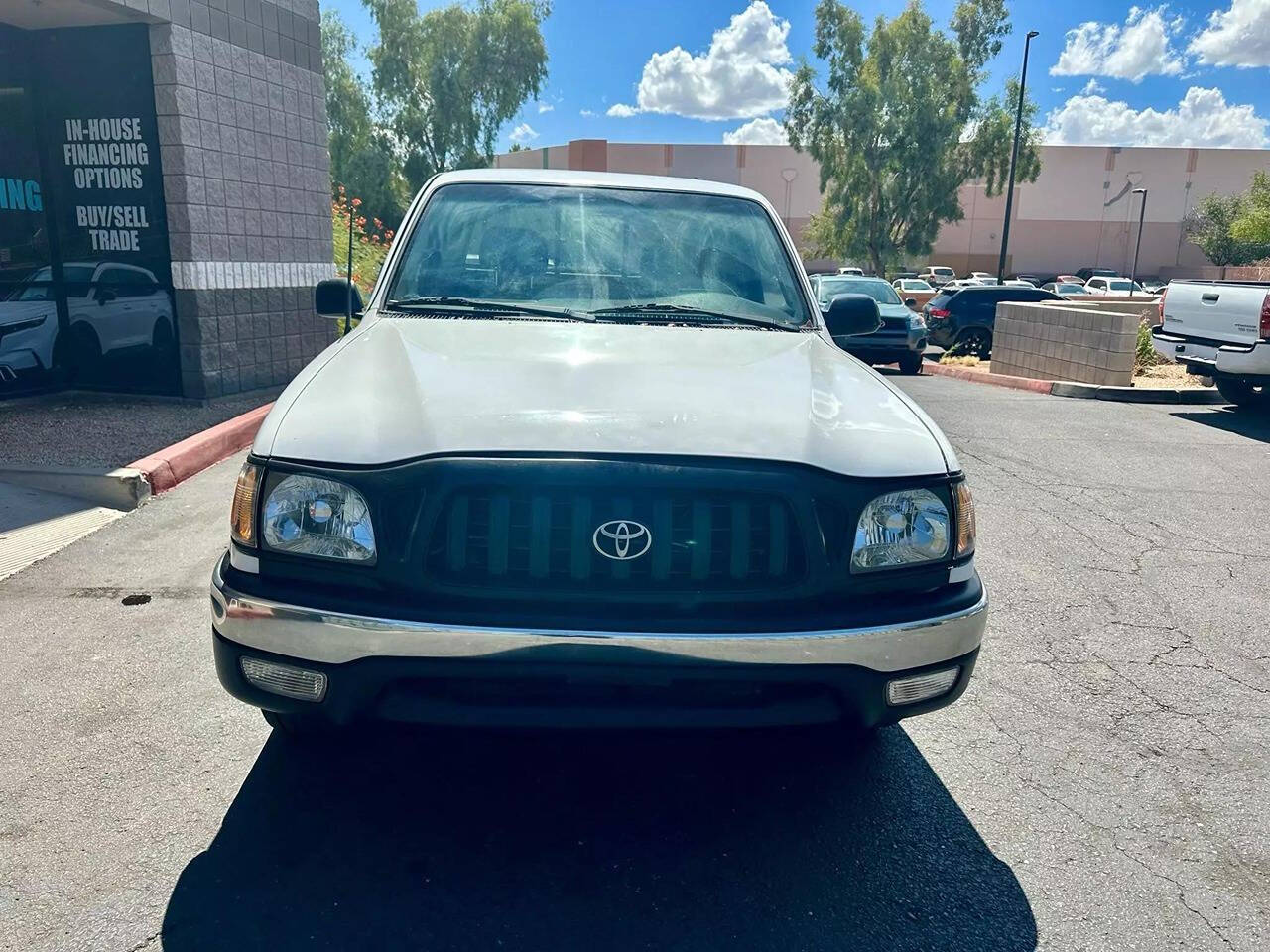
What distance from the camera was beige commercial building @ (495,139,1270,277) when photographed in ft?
196

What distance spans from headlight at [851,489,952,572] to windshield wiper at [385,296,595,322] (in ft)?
4.58

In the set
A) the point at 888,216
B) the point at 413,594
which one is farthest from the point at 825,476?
the point at 888,216

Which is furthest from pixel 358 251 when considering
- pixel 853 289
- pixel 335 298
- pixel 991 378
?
pixel 335 298

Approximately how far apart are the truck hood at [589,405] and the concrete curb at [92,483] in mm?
3466

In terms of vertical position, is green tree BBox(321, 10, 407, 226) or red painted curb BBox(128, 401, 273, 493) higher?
green tree BBox(321, 10, 407, 226)

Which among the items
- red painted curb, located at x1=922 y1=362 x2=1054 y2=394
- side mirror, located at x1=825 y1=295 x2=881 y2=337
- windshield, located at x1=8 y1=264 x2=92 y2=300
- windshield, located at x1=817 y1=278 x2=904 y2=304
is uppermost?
side mirror, located at x1=825 y1=295 x2=881 y2=337

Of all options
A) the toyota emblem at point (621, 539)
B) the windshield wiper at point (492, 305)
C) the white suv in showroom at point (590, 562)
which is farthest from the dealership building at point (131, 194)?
the toyota emblem at point (621, 539)

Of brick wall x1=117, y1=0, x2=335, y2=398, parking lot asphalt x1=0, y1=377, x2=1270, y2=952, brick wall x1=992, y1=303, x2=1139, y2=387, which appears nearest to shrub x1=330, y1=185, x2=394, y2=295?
brick wall x1=117, y1=0, x2=335, y2=398

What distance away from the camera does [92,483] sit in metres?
5.87

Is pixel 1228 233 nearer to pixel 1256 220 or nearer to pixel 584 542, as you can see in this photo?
pixel 1256 220

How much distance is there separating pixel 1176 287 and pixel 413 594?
10508mm

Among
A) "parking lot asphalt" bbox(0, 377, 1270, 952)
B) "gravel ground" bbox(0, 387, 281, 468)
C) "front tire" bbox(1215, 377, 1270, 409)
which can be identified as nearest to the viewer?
"parking lot asphalt" bbox(0, 377, 1270, 952)

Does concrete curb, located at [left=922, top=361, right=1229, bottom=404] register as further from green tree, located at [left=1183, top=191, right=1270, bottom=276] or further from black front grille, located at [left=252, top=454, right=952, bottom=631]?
green tree, located at [left=1183, top=191, right=1270, bottom=276]

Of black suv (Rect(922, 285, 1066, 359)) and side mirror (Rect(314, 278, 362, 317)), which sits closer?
side mirror (Rect(314, 278, 362, 317))
